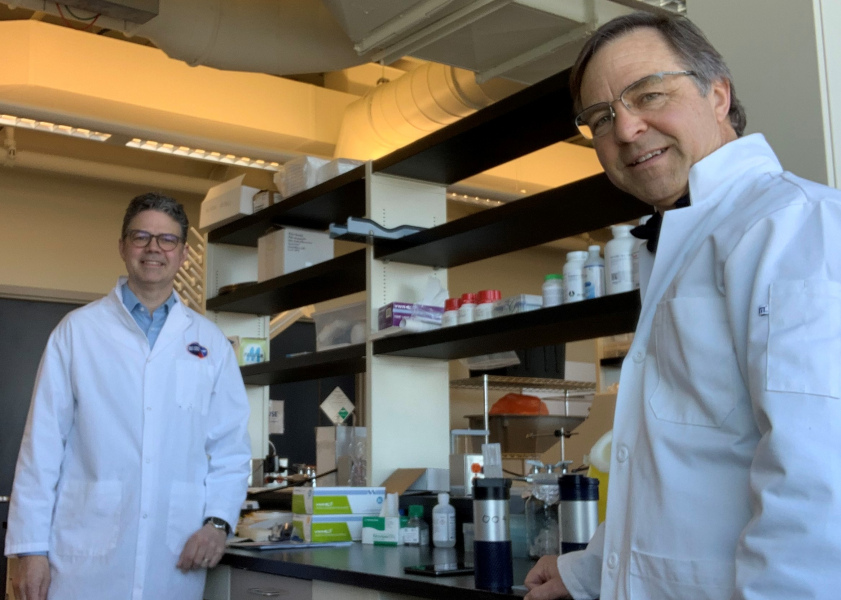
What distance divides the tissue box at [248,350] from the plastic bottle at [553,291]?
1840 millimetres

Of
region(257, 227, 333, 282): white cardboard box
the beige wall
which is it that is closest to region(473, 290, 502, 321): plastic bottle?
region(257, 227, 333, 282): white cardboard box

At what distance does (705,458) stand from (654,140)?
1.34 feet

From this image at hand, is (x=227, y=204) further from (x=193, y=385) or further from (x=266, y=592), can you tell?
(x=266, y=592)

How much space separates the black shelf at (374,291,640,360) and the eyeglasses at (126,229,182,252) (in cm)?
77

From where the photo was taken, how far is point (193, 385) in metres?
2.45

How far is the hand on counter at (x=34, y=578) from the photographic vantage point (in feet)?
7.11

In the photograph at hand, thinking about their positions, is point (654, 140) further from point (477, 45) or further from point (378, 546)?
point (477, 45)

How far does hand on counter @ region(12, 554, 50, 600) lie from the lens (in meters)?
2.17

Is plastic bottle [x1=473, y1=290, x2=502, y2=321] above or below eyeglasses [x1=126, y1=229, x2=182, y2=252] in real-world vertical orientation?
below

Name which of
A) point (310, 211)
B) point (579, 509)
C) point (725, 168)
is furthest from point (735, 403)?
point (310, 211)

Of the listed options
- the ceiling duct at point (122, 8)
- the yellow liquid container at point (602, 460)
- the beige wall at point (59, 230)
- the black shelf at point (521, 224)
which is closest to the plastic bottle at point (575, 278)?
the black shelf at point (521, 224)

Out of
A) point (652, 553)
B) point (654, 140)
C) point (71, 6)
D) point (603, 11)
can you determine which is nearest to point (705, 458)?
point (652, 553)

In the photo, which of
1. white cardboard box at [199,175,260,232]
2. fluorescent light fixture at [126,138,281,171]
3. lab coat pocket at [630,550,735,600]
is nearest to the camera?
lab coat pocket at [630,550,735,600]

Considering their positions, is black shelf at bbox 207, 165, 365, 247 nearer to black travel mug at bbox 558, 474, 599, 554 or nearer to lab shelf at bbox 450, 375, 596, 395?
black travel mug at bbox 558, 474, 599, 554
